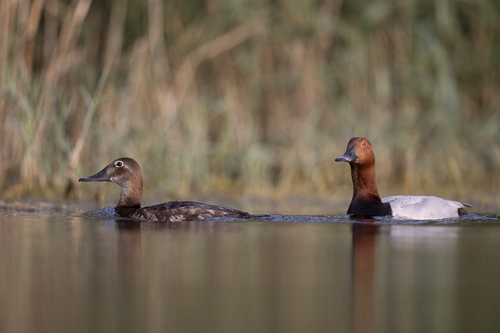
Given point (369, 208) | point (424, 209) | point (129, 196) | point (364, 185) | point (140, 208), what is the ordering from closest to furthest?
point (424, 209) < point (140, 208) < point (369, 208) < point (129, 196) < point (364, 185)

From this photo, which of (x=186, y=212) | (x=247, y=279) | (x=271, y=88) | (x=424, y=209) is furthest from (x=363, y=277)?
(x=271, y=88)

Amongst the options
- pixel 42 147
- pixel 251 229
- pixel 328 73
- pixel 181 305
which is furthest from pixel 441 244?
pixel 328 73

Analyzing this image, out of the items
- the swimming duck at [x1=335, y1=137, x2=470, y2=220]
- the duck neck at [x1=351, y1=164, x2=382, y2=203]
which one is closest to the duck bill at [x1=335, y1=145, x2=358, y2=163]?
the swimming duck at [x1=335, y1=137, x2=470, y2=220]

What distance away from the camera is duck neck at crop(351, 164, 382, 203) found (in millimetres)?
6707

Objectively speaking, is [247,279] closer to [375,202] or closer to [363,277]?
[363,277]

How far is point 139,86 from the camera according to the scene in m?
9.18

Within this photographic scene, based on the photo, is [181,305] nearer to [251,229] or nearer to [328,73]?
[251,229]

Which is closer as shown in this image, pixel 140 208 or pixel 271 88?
pixel 140 208

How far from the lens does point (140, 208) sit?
6418mm

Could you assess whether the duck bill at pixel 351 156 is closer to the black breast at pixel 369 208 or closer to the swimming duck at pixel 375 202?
the swimming duck at pixel 375 202

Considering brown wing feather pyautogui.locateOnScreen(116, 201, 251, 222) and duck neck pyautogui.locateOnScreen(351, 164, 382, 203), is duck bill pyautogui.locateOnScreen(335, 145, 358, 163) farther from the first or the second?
brown wing feather pyautogui.locateOnScreen(116, 201, 251, 222)

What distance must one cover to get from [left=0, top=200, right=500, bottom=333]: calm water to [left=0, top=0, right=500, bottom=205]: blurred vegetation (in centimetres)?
313

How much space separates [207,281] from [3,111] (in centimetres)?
513

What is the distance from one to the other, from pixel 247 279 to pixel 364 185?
3.45 m
